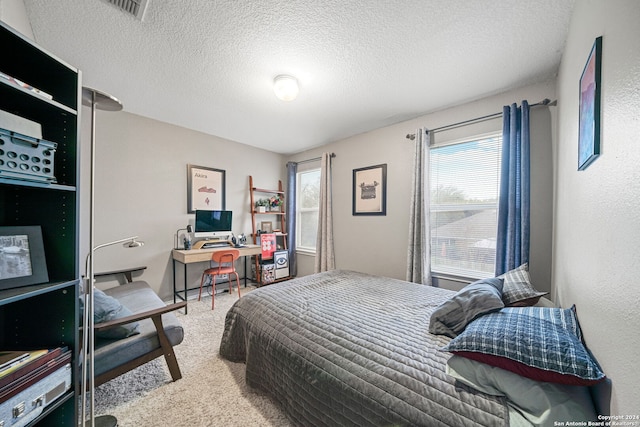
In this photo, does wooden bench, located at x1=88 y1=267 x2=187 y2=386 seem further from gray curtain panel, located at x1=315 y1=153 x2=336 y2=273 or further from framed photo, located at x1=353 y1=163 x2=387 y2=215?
framed photo, located at x1=353 y1=163 x2=387 y2=215

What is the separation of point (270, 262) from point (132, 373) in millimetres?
2402

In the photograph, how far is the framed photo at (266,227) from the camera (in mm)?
4332

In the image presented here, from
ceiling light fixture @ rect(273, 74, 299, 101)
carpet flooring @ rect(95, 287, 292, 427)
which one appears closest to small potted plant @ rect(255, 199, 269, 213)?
ceiling light fixture @ rect(273, 74, 299, 101)

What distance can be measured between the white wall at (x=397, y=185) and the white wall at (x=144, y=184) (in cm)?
181

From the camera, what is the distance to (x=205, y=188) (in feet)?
11.8

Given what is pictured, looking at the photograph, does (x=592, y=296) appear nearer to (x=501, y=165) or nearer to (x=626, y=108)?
(x=626, y=108)

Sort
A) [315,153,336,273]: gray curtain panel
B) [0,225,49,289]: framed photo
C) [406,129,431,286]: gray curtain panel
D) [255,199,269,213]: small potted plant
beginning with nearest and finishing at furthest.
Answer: [0,225,49,289]: framed photo
[406,129,431,286]: gray curtain panel
[315,153,336,273]: gray curtain panel
[255,199,269,213]: small potted plant

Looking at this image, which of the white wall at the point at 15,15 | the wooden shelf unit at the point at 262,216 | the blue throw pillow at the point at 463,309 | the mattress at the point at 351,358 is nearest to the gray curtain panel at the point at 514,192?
the mattress at the point at 351,358

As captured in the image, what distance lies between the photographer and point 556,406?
30.5 inches

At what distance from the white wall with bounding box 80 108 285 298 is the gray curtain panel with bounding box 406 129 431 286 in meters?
2.92

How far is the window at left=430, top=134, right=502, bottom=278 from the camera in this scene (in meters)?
2.46

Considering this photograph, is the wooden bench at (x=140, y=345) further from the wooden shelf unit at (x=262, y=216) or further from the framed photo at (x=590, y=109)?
the framed photo at (x=590, y=109)

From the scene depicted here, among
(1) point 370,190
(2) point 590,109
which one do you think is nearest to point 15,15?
(2) point 590,109

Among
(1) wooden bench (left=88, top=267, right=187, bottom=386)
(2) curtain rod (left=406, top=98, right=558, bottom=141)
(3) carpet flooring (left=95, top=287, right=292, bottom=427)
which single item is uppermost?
(2) curtain rod (left=406, top=98, right=558, bottom=141)
